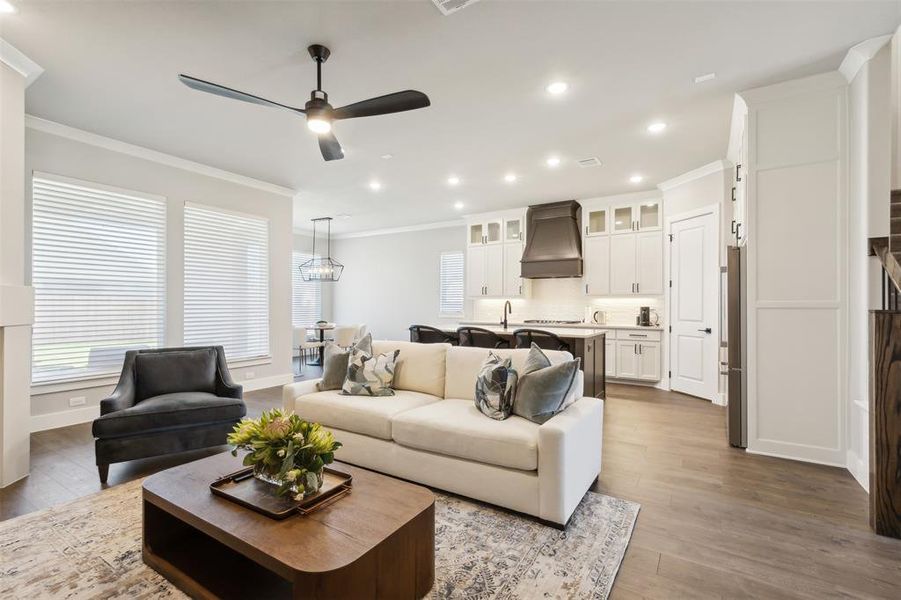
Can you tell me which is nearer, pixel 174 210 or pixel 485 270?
pixel 174 210

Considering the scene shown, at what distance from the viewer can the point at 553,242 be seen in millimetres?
7008

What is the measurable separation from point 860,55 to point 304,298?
31.5 ft

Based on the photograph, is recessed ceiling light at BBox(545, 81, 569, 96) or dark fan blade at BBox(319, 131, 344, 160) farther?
recessed ceiling light at BBox(545, 81, 569, 96)

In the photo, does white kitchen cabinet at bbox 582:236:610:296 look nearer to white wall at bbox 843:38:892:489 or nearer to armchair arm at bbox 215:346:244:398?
white wall at bbox 843:38:892:489

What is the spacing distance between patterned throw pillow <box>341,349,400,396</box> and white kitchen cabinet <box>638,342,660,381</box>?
4280 mm

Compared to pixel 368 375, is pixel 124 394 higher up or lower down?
lower down

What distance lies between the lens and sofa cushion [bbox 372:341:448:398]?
3445 millimetres

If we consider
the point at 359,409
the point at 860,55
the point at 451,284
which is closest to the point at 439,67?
the point at 359,409

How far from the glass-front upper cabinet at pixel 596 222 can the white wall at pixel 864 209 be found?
374cm

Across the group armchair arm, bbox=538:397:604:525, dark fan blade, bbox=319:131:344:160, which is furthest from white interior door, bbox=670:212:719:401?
dark fan blade, bbox=319:131:344:160

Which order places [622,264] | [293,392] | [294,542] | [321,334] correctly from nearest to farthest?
[294,542]
[293,392]
[622,264]
[321,334]

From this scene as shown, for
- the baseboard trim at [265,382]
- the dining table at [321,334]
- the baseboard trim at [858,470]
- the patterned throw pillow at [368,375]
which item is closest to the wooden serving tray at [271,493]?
the patterned throw pillow at [368,375]

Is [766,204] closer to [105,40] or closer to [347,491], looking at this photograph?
[347,491]

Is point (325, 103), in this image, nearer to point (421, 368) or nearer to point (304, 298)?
point (421, 368)
